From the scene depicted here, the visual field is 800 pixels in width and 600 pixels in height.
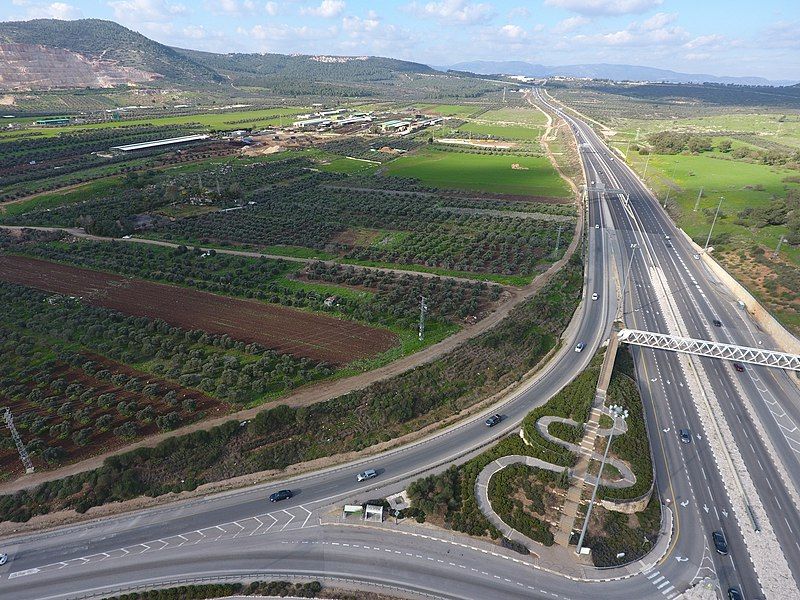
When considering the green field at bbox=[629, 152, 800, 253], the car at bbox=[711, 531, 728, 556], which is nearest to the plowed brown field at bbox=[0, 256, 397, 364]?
the car at bbox=[711, 531, 728, 556]

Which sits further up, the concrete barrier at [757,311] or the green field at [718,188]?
the green field at [718,188]

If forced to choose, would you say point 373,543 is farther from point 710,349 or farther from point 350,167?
point 350,167

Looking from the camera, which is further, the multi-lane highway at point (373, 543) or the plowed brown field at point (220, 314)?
the plowed brown field at point (220, 314)

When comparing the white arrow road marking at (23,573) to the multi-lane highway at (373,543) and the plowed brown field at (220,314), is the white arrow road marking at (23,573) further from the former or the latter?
the plowed brown field at (220,314)

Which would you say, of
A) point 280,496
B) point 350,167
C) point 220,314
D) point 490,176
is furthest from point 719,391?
point 350,167

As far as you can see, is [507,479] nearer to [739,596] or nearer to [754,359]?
[739,596]

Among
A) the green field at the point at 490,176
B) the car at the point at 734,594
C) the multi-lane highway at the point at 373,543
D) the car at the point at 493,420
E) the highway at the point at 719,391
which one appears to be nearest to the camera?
the car at the point at 734,594

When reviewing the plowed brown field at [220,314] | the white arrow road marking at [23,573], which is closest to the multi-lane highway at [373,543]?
the white arrow road marking at [23,573]
